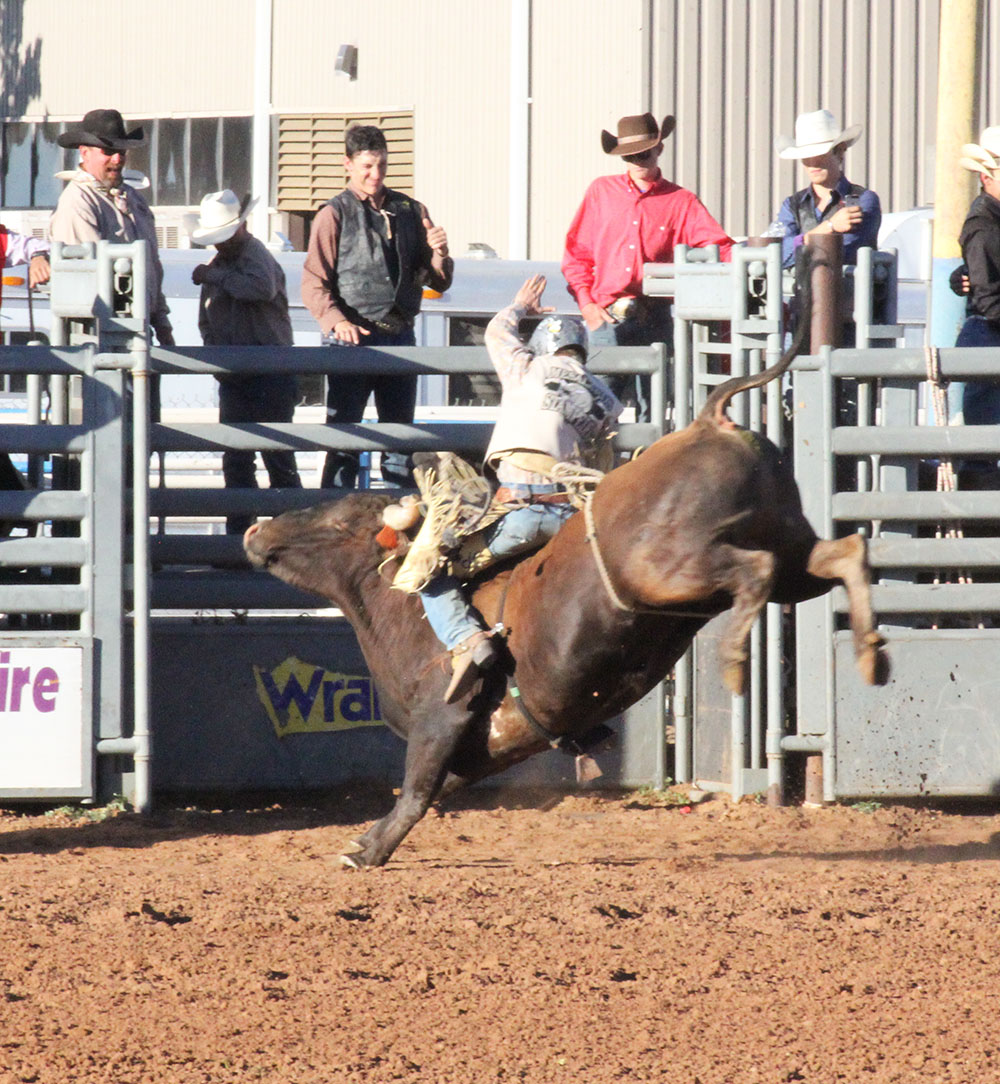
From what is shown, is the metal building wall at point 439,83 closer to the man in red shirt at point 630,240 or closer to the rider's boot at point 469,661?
the man in red shirt at point 630,240

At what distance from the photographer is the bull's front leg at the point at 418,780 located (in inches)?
235

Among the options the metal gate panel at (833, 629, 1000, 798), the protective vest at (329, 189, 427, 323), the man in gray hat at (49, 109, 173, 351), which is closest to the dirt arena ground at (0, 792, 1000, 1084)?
the metal gate panel at (833, 629, 1000, 798)

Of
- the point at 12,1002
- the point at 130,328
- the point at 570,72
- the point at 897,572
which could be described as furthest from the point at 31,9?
the point at 12,1002

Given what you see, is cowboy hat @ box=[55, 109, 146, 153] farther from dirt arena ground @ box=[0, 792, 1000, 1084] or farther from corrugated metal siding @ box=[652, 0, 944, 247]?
corrugated metal siding @ box=[652, 0, 944, 247]

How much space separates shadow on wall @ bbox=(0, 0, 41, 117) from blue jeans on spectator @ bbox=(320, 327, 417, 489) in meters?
15.1

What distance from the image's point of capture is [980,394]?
7.67m

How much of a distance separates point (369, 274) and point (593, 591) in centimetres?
331

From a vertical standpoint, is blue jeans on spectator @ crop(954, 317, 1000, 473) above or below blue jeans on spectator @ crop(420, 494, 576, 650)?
above

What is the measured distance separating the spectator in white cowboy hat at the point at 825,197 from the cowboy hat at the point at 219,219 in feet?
9.68

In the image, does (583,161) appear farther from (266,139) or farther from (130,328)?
(130,328)

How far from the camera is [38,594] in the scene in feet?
23.2

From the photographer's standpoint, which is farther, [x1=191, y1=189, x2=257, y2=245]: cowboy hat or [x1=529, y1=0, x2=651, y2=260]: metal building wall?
[x1=529, y1=0, x2=651, y2=260]: metal building wall

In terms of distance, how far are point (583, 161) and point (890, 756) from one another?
41.2 ft

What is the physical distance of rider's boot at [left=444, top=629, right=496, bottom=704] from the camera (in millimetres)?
5750
